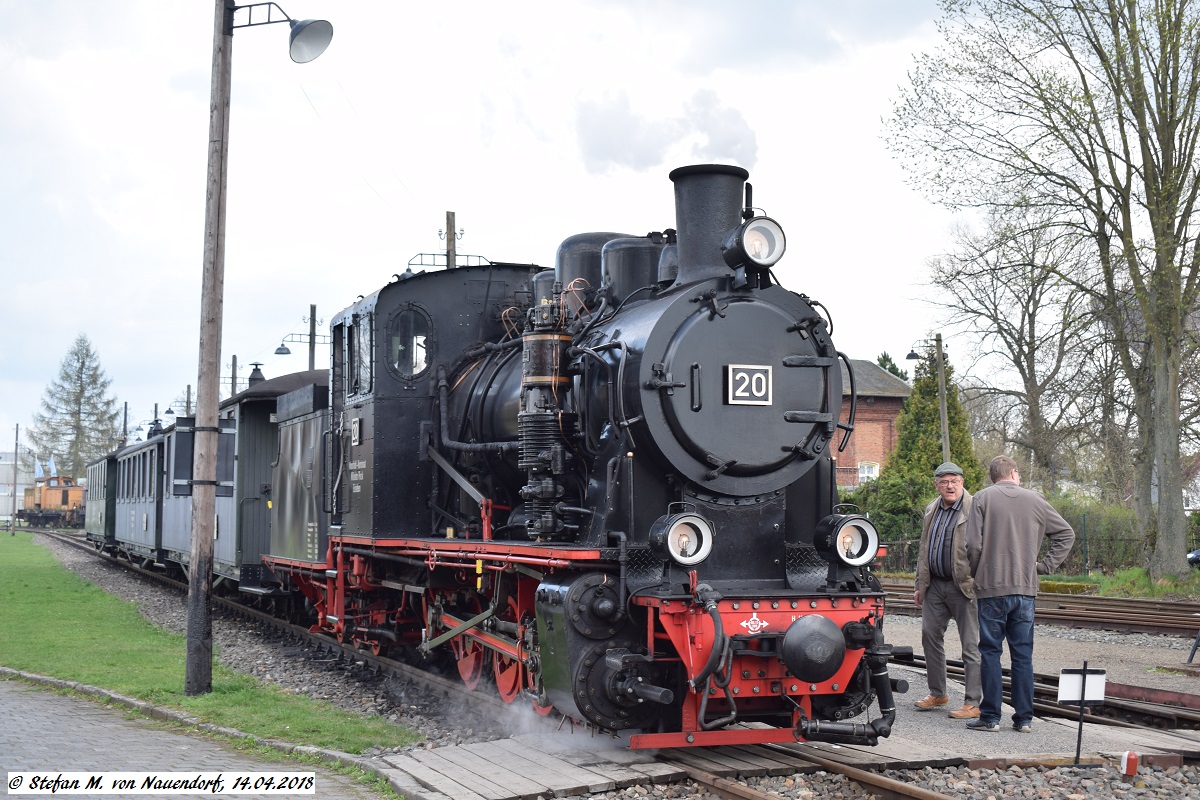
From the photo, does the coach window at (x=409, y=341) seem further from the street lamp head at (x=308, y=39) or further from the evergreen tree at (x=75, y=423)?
the evergreen tree at (x=75, y=423)

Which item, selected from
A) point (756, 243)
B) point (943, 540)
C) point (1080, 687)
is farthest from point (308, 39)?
point (1080, 687)

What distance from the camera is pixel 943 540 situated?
25.5ft

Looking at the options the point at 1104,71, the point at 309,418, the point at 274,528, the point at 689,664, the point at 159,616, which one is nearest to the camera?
the point at 689,664

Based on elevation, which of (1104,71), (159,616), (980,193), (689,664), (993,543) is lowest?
(159,616)

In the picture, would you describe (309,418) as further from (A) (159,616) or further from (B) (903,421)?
(B) (903,421)

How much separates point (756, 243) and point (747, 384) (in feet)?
2.84

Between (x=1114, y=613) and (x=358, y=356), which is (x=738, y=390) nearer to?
(x=358, y=356)

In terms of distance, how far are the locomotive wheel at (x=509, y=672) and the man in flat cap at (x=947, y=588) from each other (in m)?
2.80

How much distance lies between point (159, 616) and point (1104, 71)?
708 inches

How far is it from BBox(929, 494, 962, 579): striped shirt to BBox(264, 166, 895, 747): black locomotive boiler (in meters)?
1.07

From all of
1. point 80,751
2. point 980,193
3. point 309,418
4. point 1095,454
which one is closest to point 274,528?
point 309,418

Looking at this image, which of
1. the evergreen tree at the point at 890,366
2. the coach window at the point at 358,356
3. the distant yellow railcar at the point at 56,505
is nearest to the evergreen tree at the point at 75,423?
the distant yellow railcar at the point at 56,505

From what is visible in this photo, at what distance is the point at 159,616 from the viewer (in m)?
16.9

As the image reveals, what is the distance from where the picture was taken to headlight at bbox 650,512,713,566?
243 inches
